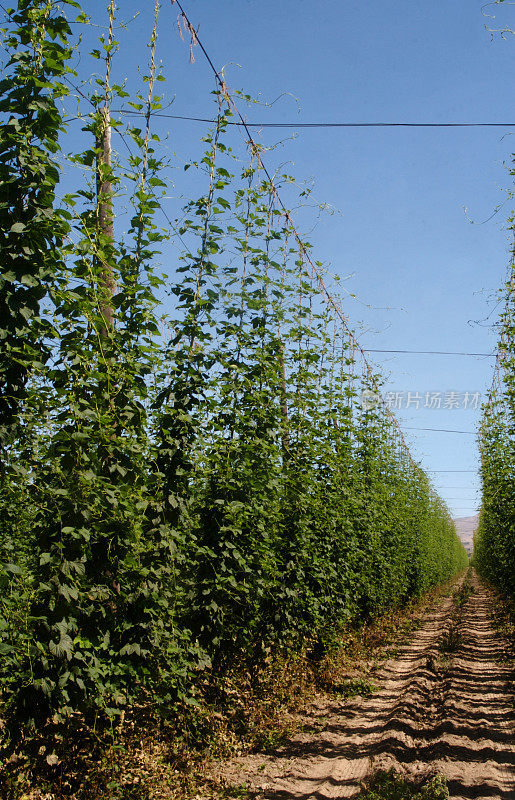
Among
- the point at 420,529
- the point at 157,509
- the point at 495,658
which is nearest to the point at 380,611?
the point at 495,658

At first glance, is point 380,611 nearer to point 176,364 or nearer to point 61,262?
point 176,364

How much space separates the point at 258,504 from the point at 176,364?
5.34 ft

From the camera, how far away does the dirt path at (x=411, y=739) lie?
4258mm

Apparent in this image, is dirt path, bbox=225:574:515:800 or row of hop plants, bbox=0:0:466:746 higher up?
row of hop plants, bbox=0:0:466:746

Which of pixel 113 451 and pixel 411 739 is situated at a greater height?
pixel 113 451

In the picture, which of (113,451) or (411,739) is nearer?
(113,451)

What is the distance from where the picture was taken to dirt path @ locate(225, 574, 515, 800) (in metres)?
4.26

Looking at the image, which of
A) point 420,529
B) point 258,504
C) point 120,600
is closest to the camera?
point 120,600

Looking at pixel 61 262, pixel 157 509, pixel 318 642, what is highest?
pixel 61 262

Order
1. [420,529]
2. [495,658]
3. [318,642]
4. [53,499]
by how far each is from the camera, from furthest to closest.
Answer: [420,529]
[495,658]
[318,642]
[53,499]

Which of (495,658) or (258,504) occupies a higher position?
(258,504)

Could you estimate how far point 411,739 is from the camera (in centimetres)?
539

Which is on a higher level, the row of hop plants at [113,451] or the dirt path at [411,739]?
the row of hop plants at [113,451]

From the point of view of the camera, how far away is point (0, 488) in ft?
10.0
